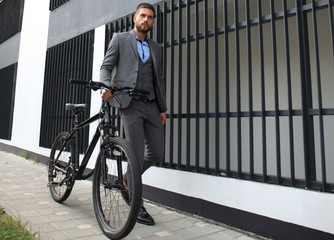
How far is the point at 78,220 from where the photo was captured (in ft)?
8.69

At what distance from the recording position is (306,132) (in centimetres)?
236

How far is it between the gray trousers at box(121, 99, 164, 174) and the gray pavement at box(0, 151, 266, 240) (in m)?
0.63

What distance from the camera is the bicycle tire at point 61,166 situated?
2.99 m

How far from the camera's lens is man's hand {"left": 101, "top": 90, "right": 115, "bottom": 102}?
91.6 inches

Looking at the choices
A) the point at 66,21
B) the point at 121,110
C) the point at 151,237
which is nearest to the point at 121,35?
the point at 121,110

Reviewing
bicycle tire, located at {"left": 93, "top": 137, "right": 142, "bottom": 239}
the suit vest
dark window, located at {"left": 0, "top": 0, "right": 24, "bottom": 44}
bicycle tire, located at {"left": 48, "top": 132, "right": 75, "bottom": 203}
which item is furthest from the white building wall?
the suit vest

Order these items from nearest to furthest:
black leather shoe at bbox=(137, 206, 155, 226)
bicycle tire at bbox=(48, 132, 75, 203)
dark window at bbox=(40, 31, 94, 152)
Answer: black leather shoe at bbox=(137, 206, 155, 226), bicycle tire at bbox=(48, 132, 75, 203), dark window at bbox=(40, 31, 94, 152)

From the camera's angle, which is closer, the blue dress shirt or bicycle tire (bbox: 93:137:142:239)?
bicycle tire (bbox: 93:137:142:239)

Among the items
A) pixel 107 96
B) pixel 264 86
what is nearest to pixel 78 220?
pixel 107 96

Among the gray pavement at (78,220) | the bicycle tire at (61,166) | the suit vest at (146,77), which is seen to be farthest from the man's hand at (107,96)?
the gray pavement at (78,220)

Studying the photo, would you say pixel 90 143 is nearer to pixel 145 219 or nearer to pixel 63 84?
pixel 145 219

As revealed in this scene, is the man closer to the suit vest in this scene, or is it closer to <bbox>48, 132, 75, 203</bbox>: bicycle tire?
the suit vest

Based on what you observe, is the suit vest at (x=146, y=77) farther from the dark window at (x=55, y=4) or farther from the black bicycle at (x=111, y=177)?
the dark window at (x=55, y=4)

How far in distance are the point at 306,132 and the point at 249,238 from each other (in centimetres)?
108
